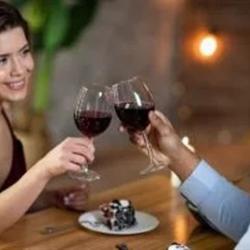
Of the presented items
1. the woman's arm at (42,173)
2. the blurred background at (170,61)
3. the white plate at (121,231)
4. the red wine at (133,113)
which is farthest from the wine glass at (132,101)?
the blurred background at (170,61)

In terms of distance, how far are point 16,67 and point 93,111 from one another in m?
0.29

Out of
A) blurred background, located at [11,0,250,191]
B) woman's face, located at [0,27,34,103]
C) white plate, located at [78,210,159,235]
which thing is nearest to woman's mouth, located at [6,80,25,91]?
woman's face, located at [0,27,34,103]

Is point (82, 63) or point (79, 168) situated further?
point (82, 63)

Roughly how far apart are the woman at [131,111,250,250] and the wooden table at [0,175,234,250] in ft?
0.17

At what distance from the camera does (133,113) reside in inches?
70.4

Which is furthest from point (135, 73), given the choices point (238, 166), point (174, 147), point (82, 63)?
point (174, 147)

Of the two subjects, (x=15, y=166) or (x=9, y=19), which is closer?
(x=9, y=19)

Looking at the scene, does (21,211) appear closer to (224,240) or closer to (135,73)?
(224,240)

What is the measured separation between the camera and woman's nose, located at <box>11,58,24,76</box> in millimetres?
1914

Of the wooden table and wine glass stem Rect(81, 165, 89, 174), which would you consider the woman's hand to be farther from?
the wooden table

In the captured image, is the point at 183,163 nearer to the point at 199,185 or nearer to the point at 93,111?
the point at 199,185

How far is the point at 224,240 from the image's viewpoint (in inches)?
71.4

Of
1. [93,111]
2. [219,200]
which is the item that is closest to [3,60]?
[93,111]

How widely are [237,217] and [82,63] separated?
3458 millimetres
